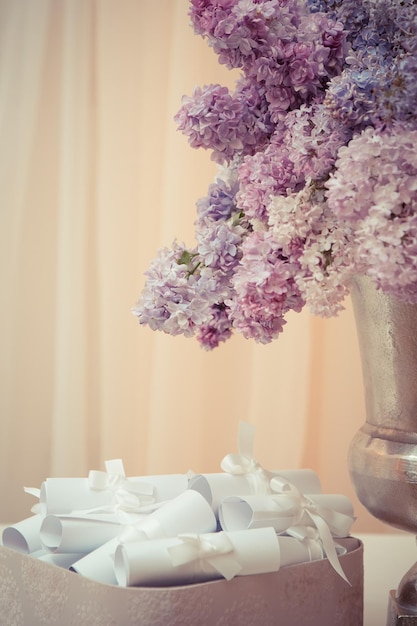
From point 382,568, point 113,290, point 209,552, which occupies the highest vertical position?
point 113,290

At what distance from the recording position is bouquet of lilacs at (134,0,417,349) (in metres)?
0.51

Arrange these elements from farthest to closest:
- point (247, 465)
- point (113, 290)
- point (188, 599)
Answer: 1. point (113, 290)
2. point (247, 465)
3. point (188, 599)

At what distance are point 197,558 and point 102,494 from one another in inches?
7.1

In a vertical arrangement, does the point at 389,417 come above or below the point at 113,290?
below

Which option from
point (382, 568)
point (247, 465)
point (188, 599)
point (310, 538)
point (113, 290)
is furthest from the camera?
point (113, 290)

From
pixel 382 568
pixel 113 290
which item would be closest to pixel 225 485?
pixel 382 568

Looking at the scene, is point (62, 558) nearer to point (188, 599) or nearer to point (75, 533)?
point (75, 533)

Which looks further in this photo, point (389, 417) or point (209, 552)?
point (389, 417)

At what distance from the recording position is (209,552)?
525 mm

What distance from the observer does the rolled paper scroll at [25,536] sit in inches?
25.1

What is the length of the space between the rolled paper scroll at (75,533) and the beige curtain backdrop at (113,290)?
4.03 feet

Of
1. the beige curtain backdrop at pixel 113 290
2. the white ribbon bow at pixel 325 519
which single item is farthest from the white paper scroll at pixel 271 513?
the beige curtain backdrop at pixel 113 290

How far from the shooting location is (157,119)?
196cm

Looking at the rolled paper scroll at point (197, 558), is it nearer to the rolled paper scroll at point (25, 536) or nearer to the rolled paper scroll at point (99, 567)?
the rolled paper scroll at point (99, 567)
